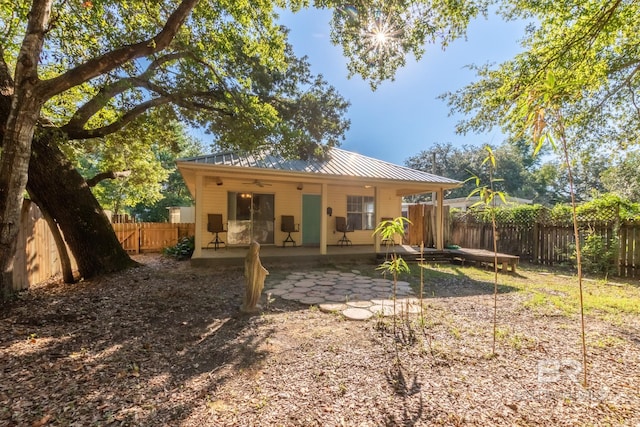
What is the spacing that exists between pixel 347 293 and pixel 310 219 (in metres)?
5.06

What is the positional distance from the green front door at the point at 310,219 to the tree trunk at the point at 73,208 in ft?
17.6

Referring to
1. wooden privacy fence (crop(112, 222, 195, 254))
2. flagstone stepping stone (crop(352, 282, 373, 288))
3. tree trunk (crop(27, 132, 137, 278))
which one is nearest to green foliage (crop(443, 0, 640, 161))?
flagstone stepping stone (crop(352, 282, 373, 288))

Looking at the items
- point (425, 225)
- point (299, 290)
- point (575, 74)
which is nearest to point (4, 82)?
point (299, 290)

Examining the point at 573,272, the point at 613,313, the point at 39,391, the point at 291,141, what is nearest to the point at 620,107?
the point at 573,272

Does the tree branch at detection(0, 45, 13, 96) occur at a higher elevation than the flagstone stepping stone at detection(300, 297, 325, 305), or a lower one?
higher

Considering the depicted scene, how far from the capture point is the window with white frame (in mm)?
10281

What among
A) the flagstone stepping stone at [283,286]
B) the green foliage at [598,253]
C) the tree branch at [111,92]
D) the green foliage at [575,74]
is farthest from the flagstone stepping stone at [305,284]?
the green foliage at [598,253]

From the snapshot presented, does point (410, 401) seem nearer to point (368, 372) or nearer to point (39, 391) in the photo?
point (368, 372)

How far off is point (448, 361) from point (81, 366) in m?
3.28

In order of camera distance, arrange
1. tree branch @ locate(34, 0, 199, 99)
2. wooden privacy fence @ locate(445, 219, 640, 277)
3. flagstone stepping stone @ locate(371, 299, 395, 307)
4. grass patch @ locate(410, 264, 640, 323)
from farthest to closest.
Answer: wooden privacy fence @ locate(445, 219, 640, 277) < flagstone stepping stone @ locate(371, 299, 395, 307) < grass patch @ locate(410, 264, 640, 323) < tree branch @ locate(34, 0, 199, 99)

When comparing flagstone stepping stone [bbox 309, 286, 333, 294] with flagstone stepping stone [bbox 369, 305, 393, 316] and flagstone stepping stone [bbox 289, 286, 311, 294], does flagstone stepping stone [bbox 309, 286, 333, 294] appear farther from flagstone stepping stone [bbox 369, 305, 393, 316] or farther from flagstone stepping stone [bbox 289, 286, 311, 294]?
flagstone stepping stone [bbox 369, 305, 393, 316]

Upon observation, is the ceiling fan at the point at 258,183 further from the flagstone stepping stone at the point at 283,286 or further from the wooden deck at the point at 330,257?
the flagstone stepping stone at the point at 283,286

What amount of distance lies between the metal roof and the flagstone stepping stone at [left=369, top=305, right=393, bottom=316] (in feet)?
13.6

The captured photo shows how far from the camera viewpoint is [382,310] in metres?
4.00
